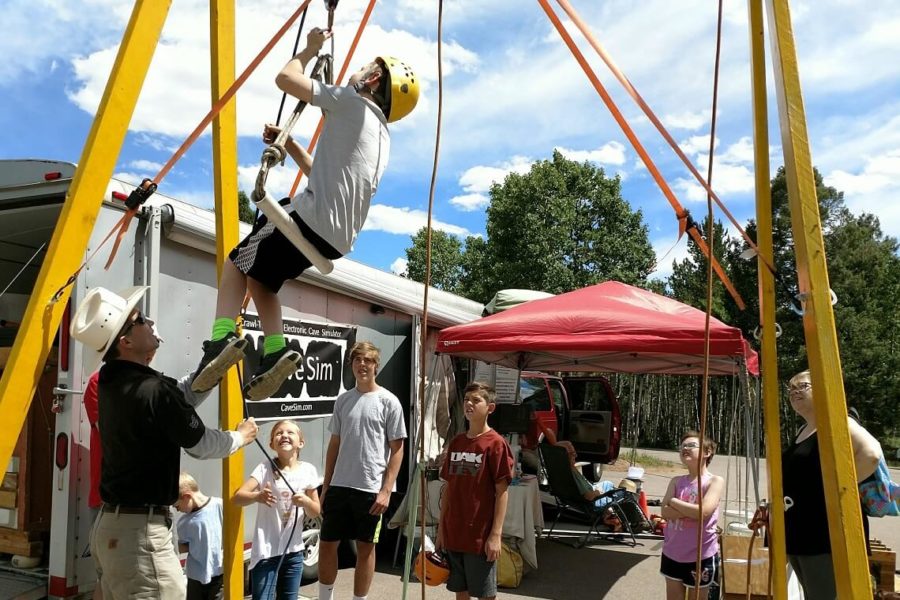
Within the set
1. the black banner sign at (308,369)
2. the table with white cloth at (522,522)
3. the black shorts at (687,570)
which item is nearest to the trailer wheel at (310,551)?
the black banner sign at (308,369)

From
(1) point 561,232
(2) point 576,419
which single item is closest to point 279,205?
(2) point 576,419

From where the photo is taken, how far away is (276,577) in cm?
445

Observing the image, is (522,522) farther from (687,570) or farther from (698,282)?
(698,282)

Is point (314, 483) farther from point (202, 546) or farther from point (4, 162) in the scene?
point (4, 162)

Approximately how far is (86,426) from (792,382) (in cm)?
398

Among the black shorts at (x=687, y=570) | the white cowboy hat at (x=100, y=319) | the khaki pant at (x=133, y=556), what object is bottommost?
the black shorts at (x=687, y=570)

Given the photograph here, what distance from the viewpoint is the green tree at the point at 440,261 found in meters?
38.5

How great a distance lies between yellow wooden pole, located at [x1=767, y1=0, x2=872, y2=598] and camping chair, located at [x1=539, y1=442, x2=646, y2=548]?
6.26 meters

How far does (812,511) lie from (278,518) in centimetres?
304

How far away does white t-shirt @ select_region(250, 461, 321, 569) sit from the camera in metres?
4.40

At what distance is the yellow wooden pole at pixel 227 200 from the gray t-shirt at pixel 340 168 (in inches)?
41.7

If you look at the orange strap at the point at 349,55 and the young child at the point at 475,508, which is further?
the young child at the point at 475,508

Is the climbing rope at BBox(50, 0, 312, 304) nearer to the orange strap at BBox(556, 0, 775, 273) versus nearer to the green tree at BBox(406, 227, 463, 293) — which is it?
the orange strap at BBox(556, 0, 775, 273)

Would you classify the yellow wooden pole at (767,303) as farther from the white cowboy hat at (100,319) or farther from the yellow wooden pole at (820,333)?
the white cowboy hat at (100,319)
